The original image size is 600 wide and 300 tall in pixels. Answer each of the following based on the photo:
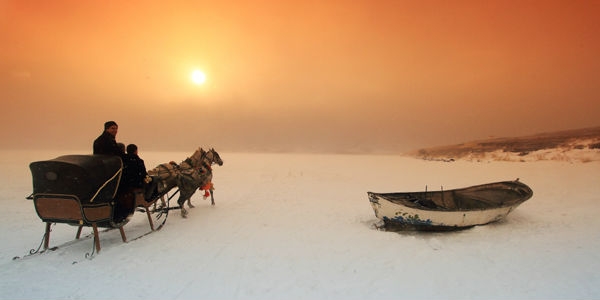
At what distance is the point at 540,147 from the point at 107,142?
3341 cm

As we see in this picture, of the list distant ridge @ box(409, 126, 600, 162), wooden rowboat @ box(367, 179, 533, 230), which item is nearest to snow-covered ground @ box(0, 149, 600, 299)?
wooden rowboat @ box(367, 179, 533, 230)

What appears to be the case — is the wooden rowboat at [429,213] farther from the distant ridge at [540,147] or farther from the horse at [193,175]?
the distant ridge at [540,147]

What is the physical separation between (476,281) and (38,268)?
7322mm

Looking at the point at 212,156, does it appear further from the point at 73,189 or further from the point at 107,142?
the point at 73,189

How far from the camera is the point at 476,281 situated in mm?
4414

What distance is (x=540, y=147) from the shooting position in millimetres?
26094

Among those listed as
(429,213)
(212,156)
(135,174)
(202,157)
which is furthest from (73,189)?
(429,213)

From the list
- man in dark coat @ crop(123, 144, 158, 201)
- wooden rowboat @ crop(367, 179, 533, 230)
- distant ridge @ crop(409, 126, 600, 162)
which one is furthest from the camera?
distant ridge @ crop(409, 126, 600, 162)

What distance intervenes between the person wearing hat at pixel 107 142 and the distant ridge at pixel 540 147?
95.5 feet

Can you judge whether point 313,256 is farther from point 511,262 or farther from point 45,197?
point 45,197

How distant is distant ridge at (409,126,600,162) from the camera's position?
21.8m

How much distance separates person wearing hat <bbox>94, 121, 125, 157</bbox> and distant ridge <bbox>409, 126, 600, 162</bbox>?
29.1 metres

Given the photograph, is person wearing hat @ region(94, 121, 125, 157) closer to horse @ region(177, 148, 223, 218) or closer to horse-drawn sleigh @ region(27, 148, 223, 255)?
horse-drawn sleigh @ region(27, 148, 223, 255)

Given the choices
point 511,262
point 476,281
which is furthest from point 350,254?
point 511,262
